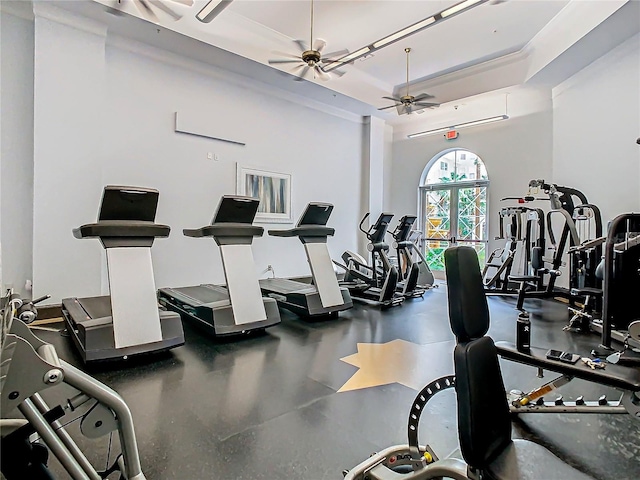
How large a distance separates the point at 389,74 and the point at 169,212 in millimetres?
5219

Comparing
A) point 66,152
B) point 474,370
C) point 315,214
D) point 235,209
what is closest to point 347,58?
point 315,214

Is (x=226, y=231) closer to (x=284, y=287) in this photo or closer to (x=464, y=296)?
(x=284, y=287)

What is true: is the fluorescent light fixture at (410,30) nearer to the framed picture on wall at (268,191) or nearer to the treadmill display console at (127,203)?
the framed picture on wall at (268,191)

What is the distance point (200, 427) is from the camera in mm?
2227

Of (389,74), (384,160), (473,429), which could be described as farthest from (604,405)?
(384,160)

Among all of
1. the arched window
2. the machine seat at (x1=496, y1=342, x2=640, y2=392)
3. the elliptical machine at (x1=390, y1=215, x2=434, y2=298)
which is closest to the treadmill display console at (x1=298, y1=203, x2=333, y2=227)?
the elliptical machine at (x1=390, y1=215, x2=434, y2=298)

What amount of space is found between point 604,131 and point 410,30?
12.0ft

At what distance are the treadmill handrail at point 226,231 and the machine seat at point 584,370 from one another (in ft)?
9.32

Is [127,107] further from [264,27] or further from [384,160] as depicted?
[384,160]

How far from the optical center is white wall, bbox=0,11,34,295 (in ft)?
14.9

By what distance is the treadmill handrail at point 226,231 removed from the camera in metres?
3.91

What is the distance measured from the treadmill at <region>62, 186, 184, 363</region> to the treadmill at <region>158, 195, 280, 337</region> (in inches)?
20.5

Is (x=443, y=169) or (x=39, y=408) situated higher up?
(x=443, y=169)

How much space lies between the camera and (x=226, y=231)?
13.1 ft
